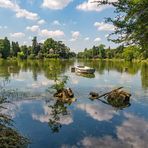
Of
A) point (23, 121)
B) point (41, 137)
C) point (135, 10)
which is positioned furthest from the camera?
point (23, 121)

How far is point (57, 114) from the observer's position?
97.1 feet

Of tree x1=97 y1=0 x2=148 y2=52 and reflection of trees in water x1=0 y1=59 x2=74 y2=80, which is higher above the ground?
tree x1=97 y1=0 x2=148 y2=52

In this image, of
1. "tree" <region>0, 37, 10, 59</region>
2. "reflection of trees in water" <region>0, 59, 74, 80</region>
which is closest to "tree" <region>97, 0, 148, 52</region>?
"reflection of trees in water" <region>0, 59, 74, 80</region>

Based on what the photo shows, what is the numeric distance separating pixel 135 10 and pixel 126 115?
1269 cm

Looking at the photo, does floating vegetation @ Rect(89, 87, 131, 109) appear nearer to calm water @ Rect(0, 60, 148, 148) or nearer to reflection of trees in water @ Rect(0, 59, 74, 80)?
calm water @ Rect(0, 60, 148, 148)

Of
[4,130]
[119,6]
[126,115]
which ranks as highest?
[119,6]

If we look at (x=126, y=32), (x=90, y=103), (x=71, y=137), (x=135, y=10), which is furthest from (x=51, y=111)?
(x=135, y=10)

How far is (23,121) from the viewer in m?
26.4

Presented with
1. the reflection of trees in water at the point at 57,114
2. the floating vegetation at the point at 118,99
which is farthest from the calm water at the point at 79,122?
the floating vegetation at the point at 118,99

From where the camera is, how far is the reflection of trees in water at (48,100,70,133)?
24.6 meters

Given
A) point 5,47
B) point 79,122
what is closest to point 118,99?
point 79,122

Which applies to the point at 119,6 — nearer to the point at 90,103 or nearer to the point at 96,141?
the point at 96,141

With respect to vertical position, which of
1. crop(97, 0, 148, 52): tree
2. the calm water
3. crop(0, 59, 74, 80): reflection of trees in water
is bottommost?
the calm water

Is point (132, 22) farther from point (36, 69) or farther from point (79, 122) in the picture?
point (36, 69)
